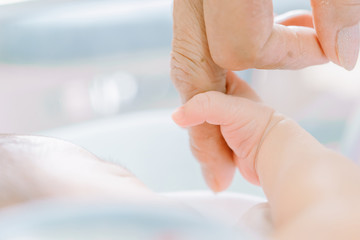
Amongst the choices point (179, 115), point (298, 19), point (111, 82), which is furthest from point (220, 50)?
point (111, 82)

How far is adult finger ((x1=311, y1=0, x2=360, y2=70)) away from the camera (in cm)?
63

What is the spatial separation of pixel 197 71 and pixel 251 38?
10 centimetres

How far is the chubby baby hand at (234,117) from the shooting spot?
2.11 ft

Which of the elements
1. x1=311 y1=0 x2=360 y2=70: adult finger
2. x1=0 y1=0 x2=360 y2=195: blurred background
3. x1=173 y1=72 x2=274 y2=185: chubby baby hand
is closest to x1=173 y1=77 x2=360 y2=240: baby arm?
x1=173 y1=72 x2=274 y2=185: chubby baby hand

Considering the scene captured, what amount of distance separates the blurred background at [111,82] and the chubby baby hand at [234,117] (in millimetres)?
355

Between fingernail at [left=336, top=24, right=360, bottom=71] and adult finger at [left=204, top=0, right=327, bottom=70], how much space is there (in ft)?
0.12

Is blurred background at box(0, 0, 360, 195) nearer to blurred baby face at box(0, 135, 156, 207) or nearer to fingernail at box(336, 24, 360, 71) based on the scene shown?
fingernail at box(336, 24, 360, 71)

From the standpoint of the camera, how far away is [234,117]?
65 centimetres

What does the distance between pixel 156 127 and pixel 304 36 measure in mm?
491

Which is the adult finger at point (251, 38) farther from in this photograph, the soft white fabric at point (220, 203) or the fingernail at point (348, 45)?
the soft white fabric at point (220, 203)

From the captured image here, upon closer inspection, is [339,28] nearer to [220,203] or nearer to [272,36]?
[272,36]

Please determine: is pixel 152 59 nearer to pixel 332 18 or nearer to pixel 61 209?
pixel 332 18

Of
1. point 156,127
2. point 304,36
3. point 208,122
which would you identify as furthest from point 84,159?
point 156,127

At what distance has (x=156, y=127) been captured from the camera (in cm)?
108
